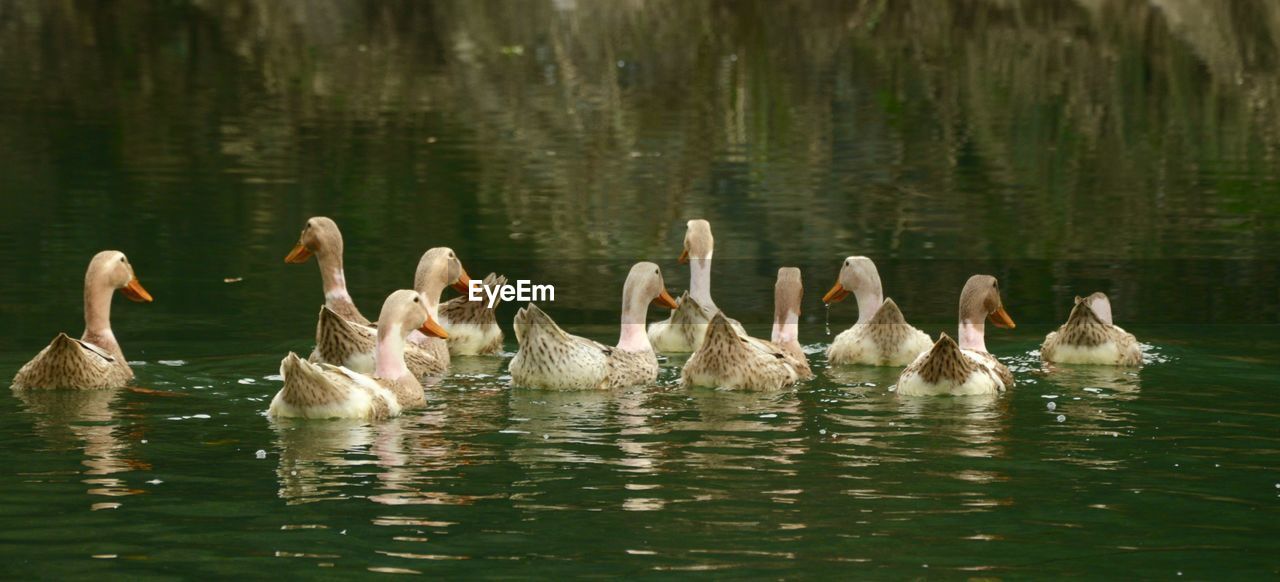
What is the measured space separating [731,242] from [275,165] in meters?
7.64

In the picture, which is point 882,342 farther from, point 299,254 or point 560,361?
point 299,254

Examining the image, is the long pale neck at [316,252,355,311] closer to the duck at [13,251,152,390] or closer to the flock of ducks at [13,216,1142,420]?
the flock of ducks at [13,216,1142,420]

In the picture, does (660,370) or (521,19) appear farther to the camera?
(521,19)

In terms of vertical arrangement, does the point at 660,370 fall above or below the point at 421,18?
below

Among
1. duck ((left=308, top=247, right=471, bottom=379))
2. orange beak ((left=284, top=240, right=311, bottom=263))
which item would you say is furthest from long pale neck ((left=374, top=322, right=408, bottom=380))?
orange beak ((left=284, top=240, right=311, bottom=263))

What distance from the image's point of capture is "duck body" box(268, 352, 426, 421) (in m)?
12.5

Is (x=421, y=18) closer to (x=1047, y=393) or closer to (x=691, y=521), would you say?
(x=1047, y=393)

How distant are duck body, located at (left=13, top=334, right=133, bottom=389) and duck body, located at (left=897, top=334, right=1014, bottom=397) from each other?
549cm

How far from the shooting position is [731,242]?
22688mm

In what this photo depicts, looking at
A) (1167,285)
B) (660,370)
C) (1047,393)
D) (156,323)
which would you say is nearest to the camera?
(1047,393)

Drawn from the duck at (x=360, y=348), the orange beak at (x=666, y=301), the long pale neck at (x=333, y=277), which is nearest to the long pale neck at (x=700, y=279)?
the orange beak at (x=666, y=301)

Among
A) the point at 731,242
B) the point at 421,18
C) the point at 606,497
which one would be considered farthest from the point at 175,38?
the point at 606,497

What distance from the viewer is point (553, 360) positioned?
14.3m

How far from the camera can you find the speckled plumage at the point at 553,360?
1427 cm
